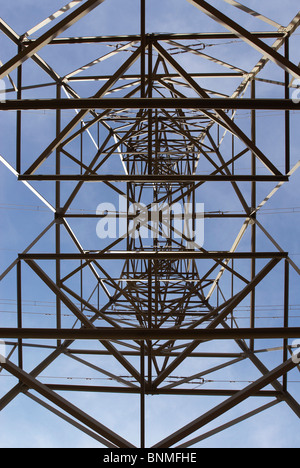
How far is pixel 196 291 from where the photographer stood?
1408 cm

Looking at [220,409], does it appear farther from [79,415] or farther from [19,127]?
[19,127]

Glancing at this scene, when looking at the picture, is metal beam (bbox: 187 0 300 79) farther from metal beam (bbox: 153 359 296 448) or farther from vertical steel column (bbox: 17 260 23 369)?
vertical steel column (bbox: 17 260 23 369)

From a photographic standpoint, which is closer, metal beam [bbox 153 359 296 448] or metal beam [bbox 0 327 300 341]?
metal beam [bbox 0 327 300 341]

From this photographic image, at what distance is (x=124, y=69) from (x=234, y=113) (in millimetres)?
4797

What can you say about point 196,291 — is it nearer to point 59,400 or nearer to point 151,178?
point 151,178

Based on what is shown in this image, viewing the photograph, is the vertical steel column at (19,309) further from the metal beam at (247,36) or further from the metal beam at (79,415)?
the metal beam at (247,36)

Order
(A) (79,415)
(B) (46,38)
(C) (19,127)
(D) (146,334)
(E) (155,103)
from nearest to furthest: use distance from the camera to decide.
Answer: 1. (D) (146,334)
2. (A) (79,415)
3. (E) (155,103)
4. (B) (46,38)
5. (C) (19,127)

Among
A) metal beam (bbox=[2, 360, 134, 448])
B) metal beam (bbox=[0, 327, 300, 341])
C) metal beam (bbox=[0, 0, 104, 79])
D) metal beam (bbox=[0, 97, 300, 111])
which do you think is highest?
metal beam (bbox=[0, 0, 104, 79])

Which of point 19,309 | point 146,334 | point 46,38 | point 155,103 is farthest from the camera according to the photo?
point 19,309

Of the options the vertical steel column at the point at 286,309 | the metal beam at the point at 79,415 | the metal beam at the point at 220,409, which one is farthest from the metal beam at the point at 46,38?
the vertical steel column at the point at 286,309

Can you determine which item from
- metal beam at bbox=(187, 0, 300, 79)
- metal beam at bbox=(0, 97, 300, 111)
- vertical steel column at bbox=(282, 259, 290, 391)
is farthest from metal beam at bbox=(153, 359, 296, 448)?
metal beam at bbox=(187, 0, 300, 79)

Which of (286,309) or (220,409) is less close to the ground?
(286,309)

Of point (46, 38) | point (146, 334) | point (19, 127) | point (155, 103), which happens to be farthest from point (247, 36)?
point (146, 334)
